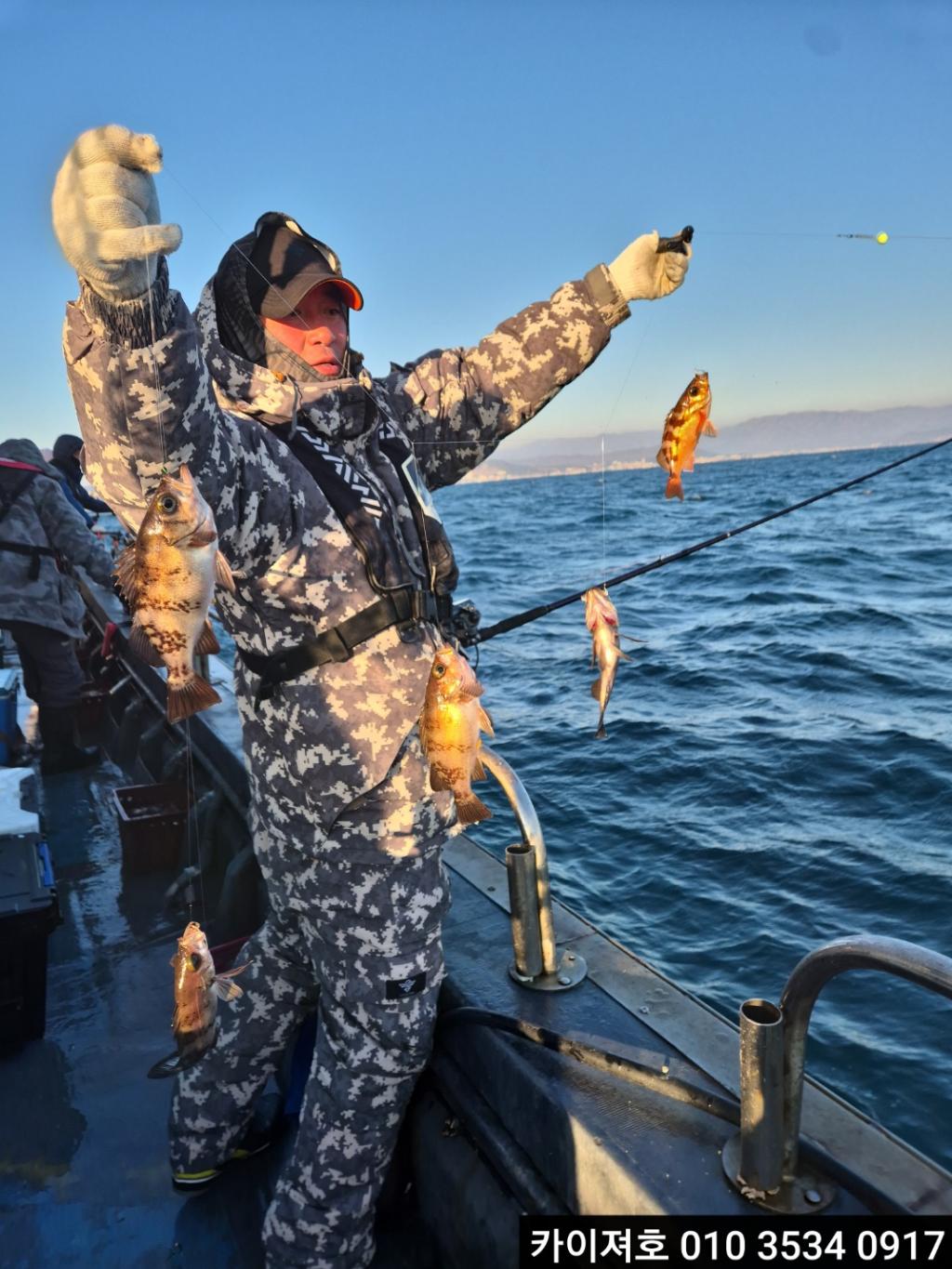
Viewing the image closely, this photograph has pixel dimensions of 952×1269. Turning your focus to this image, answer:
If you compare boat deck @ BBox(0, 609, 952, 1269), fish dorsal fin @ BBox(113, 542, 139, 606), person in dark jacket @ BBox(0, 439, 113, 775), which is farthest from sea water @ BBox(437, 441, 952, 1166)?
person in dark jacket @ BBox(0, 439, 113, 775)

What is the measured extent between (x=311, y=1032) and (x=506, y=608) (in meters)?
14.6

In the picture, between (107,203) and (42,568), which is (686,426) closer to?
(107,203)

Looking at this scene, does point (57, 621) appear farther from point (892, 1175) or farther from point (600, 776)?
point (892, 1175)

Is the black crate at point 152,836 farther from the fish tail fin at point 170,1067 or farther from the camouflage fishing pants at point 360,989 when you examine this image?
the camouflage fishing pants at point 360,989

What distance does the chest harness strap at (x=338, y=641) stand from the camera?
8.80ft

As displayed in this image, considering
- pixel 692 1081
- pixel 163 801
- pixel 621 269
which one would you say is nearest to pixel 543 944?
pixel 692 1081

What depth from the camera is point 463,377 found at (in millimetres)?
3461

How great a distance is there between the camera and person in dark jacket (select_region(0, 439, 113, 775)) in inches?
281

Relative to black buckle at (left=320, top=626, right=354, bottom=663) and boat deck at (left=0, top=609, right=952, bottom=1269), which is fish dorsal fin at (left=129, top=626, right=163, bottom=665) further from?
boat deck at (left=0, top=609, right=952, bottom=1269)

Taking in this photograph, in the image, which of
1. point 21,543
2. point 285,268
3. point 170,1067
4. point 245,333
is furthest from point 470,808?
point 21,543

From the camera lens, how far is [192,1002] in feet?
9.88

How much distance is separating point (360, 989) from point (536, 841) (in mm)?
803

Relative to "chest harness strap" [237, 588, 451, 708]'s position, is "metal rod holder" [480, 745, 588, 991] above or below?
below

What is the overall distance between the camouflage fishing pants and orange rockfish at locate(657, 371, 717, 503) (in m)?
1.79
